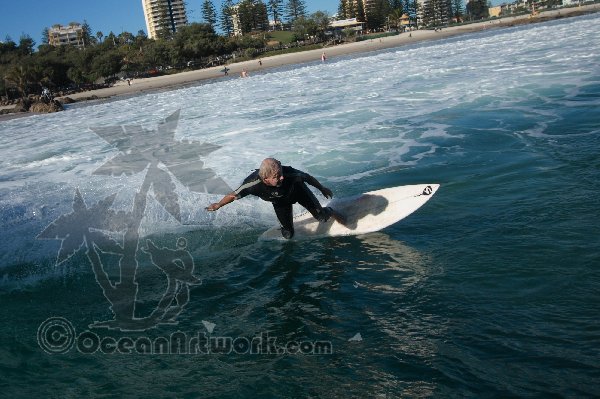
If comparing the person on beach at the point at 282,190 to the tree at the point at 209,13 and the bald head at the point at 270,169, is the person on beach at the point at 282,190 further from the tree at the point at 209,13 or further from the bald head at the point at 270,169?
the tree at the point at 209,13

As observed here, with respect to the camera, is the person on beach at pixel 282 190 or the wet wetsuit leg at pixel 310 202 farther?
the wet wetsuit leg at pixel 310 202

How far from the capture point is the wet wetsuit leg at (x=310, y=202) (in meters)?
7.18

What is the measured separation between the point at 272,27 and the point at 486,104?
15294cm

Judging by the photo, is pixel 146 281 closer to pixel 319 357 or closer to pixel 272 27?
pixel 319 357

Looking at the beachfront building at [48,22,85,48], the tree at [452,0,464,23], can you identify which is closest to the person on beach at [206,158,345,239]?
the tree at [452,0,464,23]

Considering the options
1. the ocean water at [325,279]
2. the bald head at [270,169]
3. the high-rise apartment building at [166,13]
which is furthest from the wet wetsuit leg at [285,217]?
the high-rise apartment building at [166,13]

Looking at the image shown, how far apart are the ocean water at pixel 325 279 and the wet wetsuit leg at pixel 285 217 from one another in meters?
0.20

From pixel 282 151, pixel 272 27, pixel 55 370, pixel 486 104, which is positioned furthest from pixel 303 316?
pixel 272 27

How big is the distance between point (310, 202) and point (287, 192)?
1.44ft

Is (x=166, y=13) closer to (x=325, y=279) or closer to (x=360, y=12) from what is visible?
(x=360, y=12)

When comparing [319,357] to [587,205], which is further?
[587,205]

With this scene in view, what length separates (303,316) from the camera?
17.9 feet

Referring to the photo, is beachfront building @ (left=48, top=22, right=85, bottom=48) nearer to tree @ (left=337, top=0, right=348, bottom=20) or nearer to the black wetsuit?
tree @ (left=337, top=0, right=348, bottom=20)

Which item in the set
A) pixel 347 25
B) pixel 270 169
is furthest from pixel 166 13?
pixel 270 169
